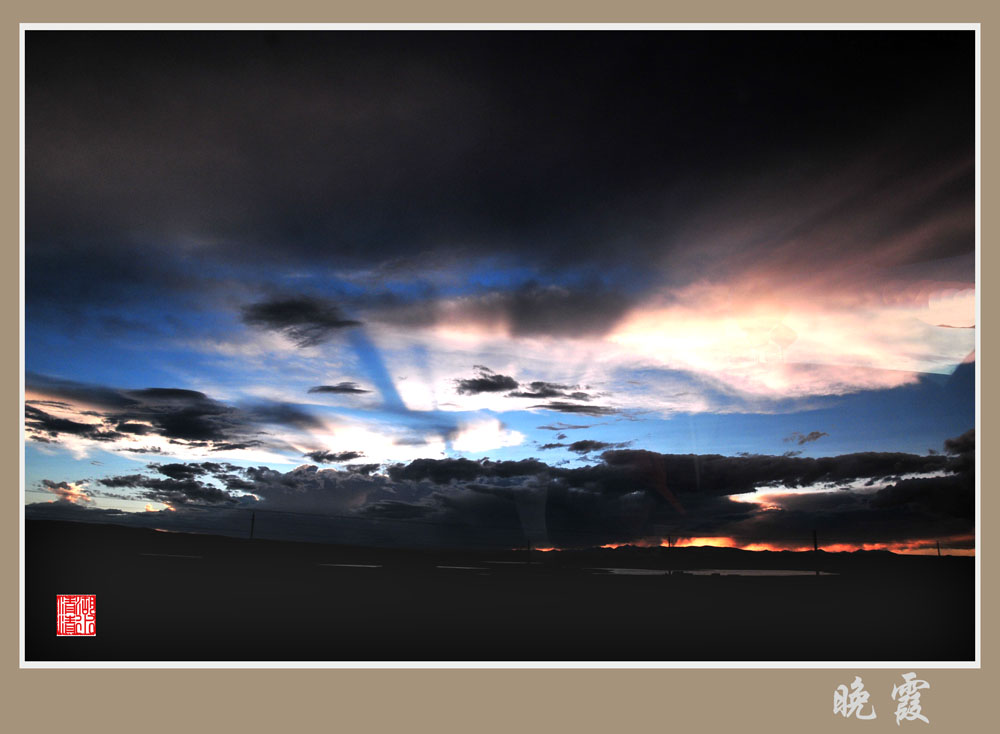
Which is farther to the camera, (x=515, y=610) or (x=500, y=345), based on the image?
(x=500, y=345)

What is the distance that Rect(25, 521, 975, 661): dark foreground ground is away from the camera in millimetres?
Answer: 2861

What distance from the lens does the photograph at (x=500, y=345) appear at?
2.95 metres

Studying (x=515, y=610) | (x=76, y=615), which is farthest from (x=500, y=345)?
(x=76, y=615)

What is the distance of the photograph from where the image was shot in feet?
9.66

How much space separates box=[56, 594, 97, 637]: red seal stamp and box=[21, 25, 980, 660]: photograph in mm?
13

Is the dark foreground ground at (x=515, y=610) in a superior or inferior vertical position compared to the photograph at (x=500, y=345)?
inferior

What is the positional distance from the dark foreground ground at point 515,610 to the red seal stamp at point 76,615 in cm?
3

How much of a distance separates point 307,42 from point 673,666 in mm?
3643

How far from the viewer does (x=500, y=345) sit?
324 cm

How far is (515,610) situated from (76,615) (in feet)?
7.19

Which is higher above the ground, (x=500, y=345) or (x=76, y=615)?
(x=500, y=345)

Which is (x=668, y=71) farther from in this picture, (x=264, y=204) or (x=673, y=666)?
(x=673, y=666)

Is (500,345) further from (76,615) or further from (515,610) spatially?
(76,615)

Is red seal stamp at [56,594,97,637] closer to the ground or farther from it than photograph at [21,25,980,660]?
closer to the ground
